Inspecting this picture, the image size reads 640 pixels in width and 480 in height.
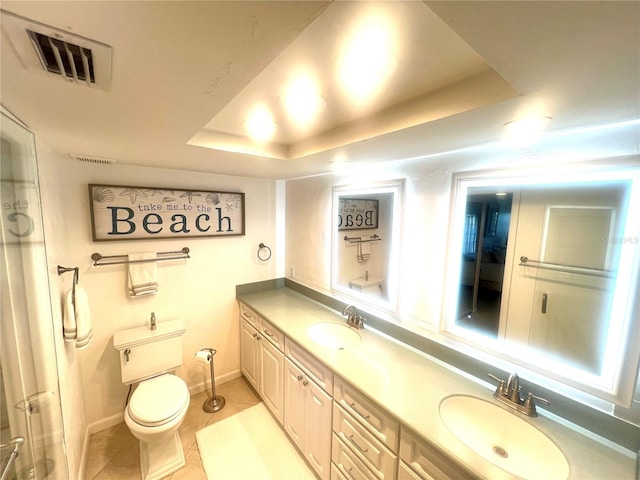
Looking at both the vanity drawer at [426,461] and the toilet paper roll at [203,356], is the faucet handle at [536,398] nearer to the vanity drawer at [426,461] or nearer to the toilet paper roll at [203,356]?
the vanity drawer at [426,461]

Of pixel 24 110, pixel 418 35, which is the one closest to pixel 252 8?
pixel 418 35

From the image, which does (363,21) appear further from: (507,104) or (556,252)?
(556,252)

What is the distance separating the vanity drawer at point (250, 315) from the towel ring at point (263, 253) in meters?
0.49

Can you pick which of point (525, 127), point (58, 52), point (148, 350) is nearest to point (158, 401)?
point (148, 350)

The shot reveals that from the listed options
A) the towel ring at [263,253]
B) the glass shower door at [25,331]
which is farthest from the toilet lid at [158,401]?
the towel ring at [263,253]

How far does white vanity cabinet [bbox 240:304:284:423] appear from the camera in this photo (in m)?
1.99

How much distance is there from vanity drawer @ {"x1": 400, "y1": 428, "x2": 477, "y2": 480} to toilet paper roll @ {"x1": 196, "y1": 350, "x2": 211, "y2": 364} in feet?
5.70

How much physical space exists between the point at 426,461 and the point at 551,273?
3.78 ft

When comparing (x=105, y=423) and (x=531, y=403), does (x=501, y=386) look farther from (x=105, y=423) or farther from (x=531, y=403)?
(x=105, y=423)

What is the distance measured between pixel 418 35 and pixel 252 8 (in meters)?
0.45

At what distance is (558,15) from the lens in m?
0.40

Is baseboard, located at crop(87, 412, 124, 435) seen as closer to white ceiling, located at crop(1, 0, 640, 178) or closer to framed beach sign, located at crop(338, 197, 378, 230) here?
white ceiling, located at crop(1, 0, 640, 178)

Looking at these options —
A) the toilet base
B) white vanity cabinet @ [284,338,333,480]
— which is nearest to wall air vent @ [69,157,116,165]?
white vanity cabinet @ [284,338,333,480]

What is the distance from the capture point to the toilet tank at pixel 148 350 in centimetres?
187
